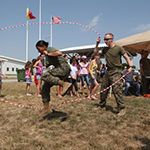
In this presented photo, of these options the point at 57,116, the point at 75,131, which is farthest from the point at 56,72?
the point at 75,131

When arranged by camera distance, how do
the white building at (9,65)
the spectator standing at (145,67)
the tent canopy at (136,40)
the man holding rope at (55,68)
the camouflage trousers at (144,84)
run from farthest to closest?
the white building at (9,65) < the camouflage trousers at (144,84) < the spectator standing at (145,67) < the tent canopy at (136,40) < the man holding rope at (55,68)

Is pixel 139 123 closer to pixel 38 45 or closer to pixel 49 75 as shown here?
pixel 49 75

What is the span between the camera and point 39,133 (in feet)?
10.6

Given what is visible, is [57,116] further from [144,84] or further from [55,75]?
[144,84]

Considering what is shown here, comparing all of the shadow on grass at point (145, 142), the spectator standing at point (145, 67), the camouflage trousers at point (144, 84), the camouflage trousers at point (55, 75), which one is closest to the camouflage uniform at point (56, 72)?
the camouflage trousers at point (55, 75)

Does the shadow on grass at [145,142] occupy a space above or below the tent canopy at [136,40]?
below

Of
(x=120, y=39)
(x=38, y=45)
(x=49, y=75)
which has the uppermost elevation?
(x=120, y=39)

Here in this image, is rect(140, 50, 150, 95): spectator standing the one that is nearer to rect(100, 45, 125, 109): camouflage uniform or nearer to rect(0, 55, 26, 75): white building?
rect(100, 45, 125, 109): camouflage uniform

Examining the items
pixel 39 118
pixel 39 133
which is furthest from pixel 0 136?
pixel 39 118

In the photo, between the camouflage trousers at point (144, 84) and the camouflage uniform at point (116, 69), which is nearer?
the camouflage uniform at point (116, 69)

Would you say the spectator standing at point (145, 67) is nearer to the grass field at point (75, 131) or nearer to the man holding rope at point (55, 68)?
the grass field at point (75, 131)

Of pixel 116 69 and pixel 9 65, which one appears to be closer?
pixel 116 69

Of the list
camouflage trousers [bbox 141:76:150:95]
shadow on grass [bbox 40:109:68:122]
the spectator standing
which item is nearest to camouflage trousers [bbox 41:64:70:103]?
shadow on grass [bbox 40:109:68:122]

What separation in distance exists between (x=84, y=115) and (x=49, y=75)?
1.42m
